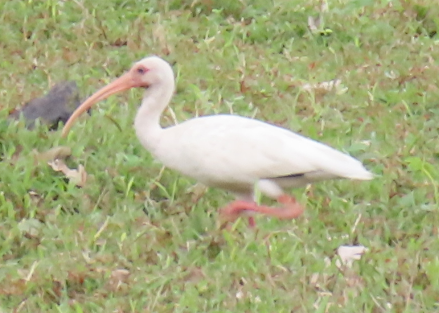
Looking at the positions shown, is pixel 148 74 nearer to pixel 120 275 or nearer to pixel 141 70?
pixel 141 70

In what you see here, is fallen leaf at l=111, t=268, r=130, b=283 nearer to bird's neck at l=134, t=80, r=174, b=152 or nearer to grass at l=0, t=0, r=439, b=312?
grass at l=0, t=0, r=439, b=312

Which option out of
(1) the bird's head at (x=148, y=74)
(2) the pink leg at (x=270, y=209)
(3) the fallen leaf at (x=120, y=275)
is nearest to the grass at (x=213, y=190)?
(3) the fallen leaf at (x=120, y=275)

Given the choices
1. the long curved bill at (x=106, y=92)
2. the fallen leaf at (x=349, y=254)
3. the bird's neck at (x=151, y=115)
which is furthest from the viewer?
the long curved bill at (x=106, y=92)

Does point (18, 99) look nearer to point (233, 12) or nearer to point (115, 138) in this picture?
point (115, 138)

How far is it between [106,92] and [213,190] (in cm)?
A: 81

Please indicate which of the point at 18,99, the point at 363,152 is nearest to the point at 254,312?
the point at 363,152

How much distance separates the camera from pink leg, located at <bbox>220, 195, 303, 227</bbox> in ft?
17.4

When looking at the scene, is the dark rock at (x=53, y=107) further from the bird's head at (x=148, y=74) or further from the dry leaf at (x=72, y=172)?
the bird's head at (x=148, y=74)

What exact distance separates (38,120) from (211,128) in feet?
4.77

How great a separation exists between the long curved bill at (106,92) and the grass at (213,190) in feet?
0.42

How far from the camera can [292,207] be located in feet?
17.5

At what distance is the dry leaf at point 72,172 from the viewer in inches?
231

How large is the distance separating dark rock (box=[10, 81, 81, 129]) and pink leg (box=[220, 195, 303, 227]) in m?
1.64

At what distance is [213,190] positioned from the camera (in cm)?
599
